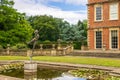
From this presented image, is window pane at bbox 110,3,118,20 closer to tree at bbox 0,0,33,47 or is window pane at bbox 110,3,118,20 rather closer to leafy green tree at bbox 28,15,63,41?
tree at bbox 0,0,33,47

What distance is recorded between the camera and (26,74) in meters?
16.3

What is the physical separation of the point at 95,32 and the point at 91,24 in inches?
49.8

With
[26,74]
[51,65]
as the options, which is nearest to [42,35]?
[51,65]

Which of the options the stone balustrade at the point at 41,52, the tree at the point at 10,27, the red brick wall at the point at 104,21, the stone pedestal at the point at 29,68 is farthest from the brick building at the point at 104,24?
the stone pedestal at the point at 29,68

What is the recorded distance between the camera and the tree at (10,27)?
A: 134ft

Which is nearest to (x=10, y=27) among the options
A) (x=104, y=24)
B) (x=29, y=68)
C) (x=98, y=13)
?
(x=98, y=13)

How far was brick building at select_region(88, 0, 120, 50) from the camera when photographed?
34.2 m

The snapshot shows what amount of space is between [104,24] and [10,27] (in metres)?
15.4

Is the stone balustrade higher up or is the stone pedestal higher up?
the stone pedestal

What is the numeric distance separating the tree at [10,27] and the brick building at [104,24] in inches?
475

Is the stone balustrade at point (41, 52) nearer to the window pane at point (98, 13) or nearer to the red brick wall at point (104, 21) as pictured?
the red brick wall at point (104, 21)

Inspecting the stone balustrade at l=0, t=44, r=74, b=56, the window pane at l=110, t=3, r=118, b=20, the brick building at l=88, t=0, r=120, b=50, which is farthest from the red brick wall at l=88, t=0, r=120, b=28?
the stone balustrade at l=0, t=44, r=74, b=56

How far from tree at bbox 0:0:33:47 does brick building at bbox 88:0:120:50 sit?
12.1 metres

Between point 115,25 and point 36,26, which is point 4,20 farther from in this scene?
point 36,26
